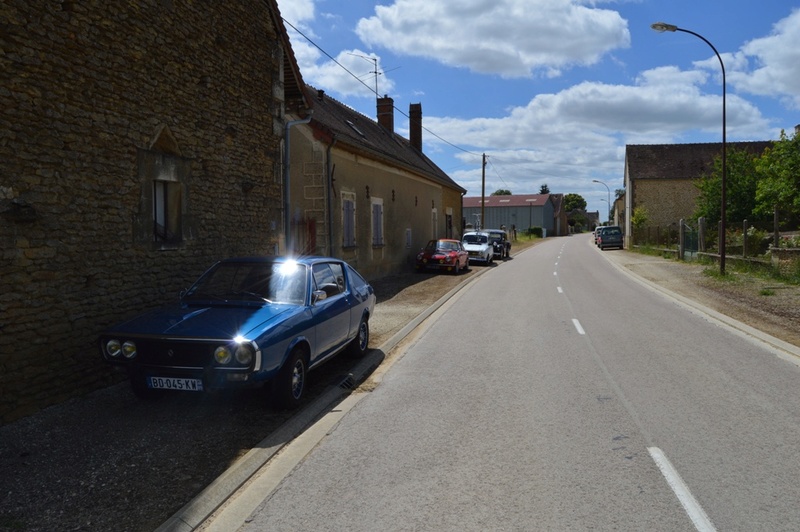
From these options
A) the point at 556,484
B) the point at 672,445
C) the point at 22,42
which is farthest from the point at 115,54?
the point at 672,445

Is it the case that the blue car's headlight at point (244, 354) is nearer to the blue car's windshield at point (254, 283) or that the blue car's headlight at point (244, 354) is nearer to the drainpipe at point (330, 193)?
the blue car's windshield at point (254, 283)

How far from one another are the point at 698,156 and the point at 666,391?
183 feet

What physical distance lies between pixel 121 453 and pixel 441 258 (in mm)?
19411

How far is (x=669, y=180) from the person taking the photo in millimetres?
54000

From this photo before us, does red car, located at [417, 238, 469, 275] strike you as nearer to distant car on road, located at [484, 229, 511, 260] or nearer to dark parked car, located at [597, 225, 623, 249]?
distant car on road, located at [484, 229, 511, 260]

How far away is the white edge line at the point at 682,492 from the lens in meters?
3.55

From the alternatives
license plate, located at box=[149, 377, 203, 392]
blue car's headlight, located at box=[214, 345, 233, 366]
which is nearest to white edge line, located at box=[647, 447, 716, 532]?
blue car's headlight, located at box=[214, 345, 233, 366]

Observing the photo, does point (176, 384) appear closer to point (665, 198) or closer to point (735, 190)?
point (735, 190)

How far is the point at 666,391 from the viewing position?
654 centimetres

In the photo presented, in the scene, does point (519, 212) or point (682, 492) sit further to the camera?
point (519, 212)

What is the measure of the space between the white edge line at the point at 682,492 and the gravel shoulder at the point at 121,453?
10.4 feet

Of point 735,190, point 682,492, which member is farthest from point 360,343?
point 735,190

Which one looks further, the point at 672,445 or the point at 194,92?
the point at 194,92

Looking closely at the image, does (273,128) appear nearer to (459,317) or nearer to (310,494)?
(459,317)
